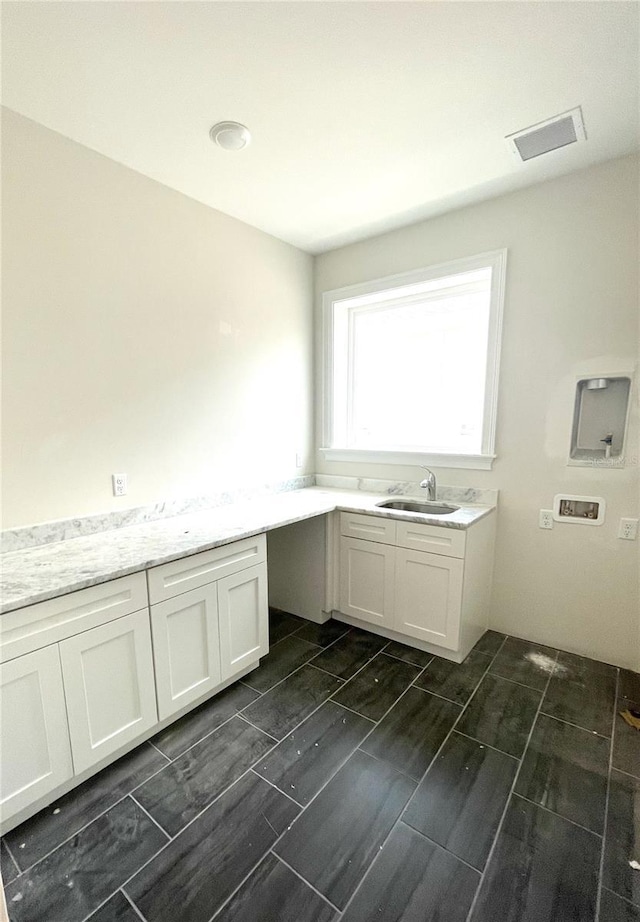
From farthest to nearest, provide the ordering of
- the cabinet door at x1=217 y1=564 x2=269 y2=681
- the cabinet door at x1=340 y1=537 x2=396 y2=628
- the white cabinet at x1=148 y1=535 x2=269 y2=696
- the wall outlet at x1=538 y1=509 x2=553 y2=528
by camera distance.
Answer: the cabinet door at x1=340 y1=537 x2=396 y2=628, the wall outlet at x1=538 y1=509 x2=553 y2=528, the cabinet door at x1=217 y1=564 x2=269 y2=681, the white cabinet at x1=148 y1=535 x2=269 y2=696

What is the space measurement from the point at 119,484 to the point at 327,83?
1997mm

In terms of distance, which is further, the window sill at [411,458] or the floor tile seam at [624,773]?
the window sill at [411,458]

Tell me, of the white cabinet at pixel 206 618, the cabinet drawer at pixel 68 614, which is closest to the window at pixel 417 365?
the white cabinet at pixel 206 618

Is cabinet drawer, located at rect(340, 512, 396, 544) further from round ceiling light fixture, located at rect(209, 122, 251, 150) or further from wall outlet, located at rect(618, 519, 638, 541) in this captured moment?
round ceiling light fixture, located at rect(209, 122, 251, 150)

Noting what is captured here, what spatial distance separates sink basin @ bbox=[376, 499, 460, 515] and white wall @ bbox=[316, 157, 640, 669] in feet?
0.67

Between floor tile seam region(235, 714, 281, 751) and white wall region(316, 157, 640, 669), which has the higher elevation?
white wall region(316, 157, 640, 669)

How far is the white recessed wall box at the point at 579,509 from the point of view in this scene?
2143 mm

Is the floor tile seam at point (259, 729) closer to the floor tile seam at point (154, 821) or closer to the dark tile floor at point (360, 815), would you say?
the dark tile floor at point (360, 815)

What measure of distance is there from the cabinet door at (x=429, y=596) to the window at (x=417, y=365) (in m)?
0.73

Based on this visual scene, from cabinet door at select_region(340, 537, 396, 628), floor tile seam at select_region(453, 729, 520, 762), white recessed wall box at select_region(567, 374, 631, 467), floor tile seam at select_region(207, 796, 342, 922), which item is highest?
white recessed wall box at select_region(567, 374, 631, 467)

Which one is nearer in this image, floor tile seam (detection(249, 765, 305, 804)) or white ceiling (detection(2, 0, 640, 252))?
white ceiling (detection(2, 0, 640, 252))

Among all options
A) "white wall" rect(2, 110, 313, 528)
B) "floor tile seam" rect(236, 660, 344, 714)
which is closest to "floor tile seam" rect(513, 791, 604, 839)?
"floor tile seam" rect(236, 660, 344, 714)

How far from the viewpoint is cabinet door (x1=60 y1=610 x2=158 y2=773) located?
1.40 meters

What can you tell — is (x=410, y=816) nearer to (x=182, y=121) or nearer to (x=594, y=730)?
(x=594, y=730)
